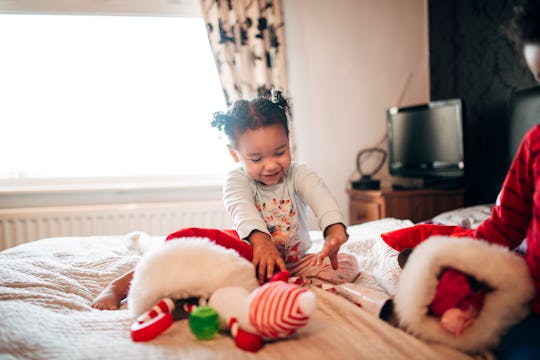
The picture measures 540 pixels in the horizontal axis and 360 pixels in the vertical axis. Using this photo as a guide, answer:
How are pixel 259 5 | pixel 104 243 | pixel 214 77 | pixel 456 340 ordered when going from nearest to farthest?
pixel 456 340, pixel 104 243, pixel 259 5, pixel 214 77

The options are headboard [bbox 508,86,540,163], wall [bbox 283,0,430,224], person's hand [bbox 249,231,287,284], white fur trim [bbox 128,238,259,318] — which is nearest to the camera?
white fur trim [bbox 128,238,259,318]

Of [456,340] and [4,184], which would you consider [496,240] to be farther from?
[4,184]

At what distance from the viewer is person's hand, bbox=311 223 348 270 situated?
104 cm

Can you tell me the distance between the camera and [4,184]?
2.87 meters

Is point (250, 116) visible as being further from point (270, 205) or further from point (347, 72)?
point (347, 72)

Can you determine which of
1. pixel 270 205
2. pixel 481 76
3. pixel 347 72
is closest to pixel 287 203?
pixel 270 205

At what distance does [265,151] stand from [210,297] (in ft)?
1.72

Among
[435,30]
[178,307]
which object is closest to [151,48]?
[435,30]

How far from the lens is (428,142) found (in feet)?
9.23

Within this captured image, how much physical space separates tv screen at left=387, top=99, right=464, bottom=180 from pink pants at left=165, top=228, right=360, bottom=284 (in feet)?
5.44

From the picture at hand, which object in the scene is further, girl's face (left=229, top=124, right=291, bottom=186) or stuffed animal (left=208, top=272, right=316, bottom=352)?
girl's face (left=229, top=124, right=291, bottom=186)

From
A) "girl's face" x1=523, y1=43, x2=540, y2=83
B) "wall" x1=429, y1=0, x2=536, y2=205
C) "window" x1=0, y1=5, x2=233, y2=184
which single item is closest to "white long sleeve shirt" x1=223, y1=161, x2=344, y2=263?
"girl's face" x1=523, y1=43, x2=540, y2=83

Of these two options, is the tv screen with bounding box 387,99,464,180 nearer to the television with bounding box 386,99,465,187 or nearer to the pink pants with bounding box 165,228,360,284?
the television with bounding box 386,99,465,187

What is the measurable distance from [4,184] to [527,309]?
314 centimetres
